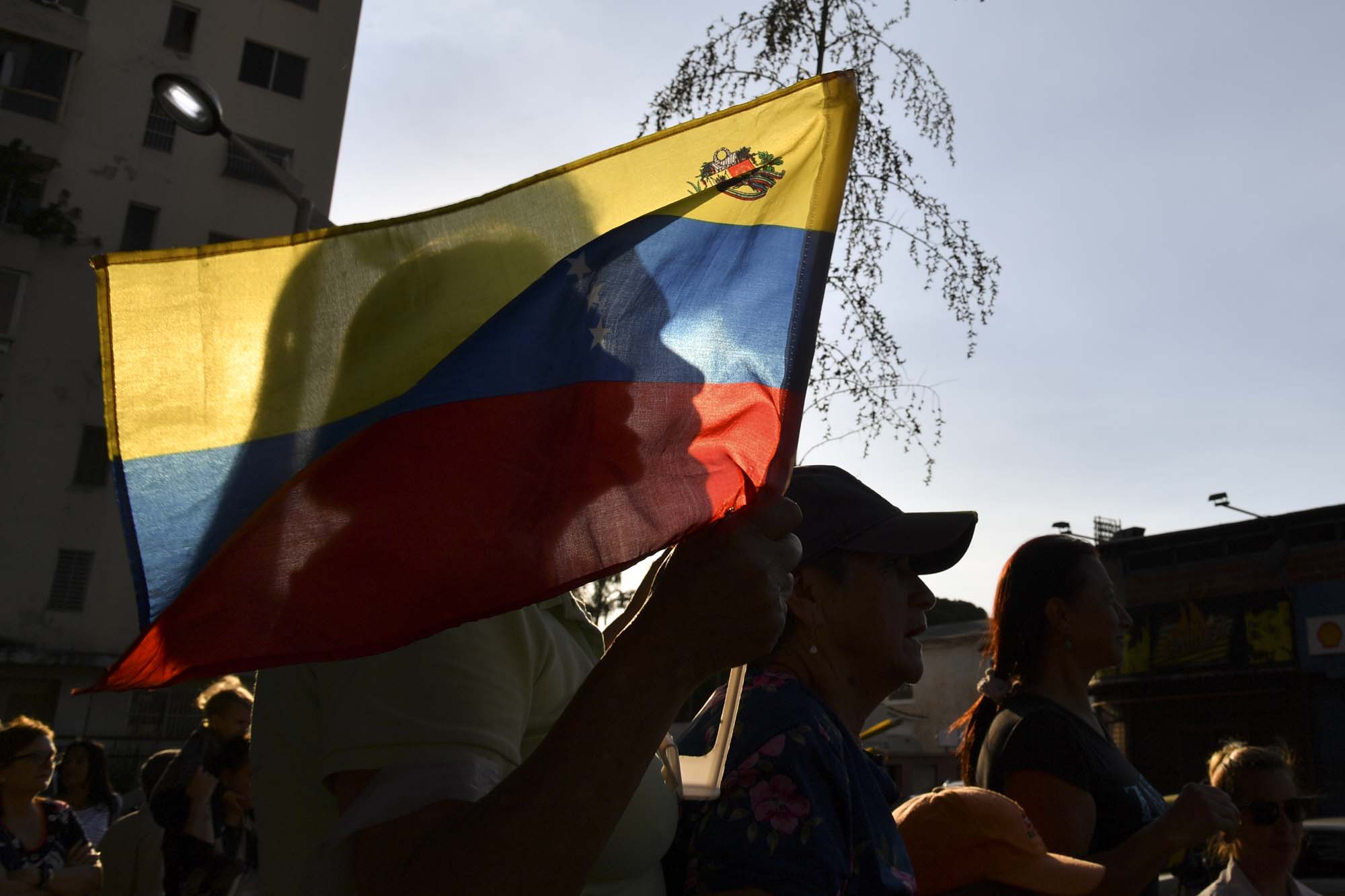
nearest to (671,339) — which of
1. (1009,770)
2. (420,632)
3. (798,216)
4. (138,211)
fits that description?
(798,216)

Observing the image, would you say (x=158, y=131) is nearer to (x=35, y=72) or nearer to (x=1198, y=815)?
(x=35, y=72)

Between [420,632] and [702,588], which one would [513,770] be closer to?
[420,632]

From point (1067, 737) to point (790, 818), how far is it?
1626mm

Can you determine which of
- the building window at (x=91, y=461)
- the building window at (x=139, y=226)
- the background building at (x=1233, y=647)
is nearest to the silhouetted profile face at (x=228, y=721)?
the background building at (x=1233, y=647)

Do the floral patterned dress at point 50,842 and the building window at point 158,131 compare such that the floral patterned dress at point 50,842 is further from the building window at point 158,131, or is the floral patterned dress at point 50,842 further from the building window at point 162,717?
the building window at point 158,131

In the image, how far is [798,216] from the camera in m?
1.85

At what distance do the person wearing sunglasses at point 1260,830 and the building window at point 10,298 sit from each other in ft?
86.5

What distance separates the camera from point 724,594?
1.47 m

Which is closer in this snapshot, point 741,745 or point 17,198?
point 741,745

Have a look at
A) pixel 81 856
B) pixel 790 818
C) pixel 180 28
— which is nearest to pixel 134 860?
pixel 81 856

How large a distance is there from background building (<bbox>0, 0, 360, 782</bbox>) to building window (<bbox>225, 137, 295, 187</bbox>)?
0.05 meters

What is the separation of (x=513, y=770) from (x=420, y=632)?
8.7 inches

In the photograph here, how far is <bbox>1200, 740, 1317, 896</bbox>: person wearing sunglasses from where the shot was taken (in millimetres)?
4051

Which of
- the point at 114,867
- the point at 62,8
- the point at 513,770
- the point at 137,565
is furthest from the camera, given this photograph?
the point at 62,8
